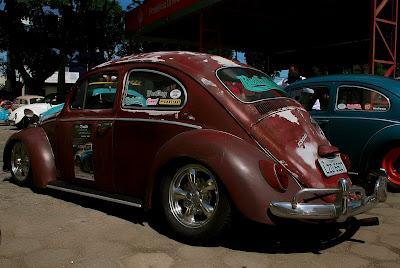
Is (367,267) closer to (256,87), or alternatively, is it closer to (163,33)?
(256,87)

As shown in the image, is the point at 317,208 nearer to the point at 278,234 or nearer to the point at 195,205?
the point at 278,234

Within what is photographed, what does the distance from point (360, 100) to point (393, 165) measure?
3.14ft

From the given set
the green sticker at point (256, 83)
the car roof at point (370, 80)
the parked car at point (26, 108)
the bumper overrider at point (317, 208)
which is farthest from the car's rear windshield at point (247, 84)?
the parked car at point (26, 108)

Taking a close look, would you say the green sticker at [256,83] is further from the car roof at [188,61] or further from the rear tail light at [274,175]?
the rear tail light at [274,175]

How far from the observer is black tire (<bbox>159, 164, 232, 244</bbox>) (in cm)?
348

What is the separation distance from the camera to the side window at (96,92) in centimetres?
459

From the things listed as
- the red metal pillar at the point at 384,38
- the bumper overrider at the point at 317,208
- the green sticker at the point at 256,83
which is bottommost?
the bumper overrider at the point at 317,208

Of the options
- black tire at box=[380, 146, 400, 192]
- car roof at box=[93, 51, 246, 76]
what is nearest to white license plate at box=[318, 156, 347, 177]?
car roof at box=[93, 51, 246, 76]

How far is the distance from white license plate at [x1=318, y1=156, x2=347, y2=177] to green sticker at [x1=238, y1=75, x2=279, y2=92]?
89cm

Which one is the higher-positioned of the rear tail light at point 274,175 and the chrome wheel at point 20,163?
the rear tail light at point 274,175

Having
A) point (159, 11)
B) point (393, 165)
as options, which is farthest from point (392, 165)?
point (159, 11)

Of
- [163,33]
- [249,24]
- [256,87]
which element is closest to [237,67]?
[256,87]

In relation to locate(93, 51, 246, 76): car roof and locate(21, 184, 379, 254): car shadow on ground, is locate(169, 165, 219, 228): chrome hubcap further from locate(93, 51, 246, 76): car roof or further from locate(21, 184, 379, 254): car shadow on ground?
locate(93, 51, 246, 76): car roof

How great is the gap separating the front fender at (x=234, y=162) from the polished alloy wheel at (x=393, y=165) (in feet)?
9.69
